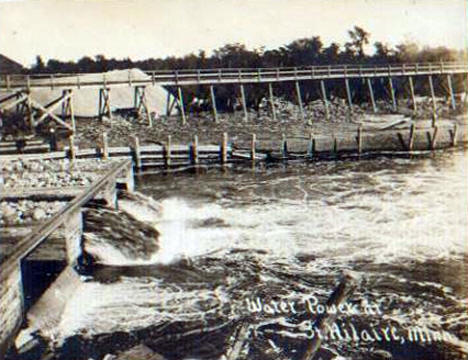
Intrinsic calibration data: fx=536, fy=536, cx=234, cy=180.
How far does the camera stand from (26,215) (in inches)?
379

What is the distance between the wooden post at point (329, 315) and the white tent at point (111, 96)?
21088mm

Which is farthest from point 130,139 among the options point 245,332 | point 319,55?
point 319,55

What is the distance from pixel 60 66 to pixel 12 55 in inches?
438

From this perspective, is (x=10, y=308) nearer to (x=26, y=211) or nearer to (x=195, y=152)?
(x=26, y=211)

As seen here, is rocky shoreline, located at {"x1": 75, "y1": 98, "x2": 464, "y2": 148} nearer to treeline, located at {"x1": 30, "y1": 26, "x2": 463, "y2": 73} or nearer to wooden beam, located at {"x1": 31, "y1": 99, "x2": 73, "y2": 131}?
wooden beam, located at {"x1": 31, "y1": 99, "x2": 73, "y2": 131}

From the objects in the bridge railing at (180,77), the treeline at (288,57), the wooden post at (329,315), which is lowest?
the wooden post at (329,315)

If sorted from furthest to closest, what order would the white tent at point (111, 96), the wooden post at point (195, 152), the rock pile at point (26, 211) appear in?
the white tent at point (111, 96) → the wooden post at point (195, 152) → the rock pile at point (26, 211)

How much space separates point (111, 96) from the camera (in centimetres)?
3083

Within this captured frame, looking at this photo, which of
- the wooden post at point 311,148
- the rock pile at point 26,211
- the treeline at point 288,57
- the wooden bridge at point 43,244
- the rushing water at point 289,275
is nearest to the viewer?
the wooden bridge at point 43,244

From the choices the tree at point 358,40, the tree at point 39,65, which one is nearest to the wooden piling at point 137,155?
the tree at point 39,65

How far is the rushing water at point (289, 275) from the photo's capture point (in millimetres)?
7930

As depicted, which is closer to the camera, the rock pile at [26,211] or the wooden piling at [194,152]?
the rock pile at [26,211]

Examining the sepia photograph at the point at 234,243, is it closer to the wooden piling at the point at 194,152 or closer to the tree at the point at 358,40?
the wooden piling at the point at 194,152

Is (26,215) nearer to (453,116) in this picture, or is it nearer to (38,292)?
(38,292)
